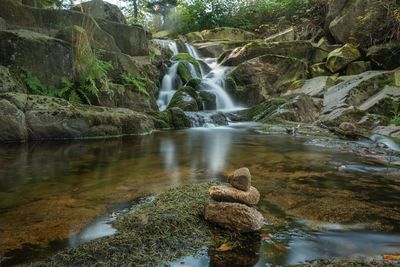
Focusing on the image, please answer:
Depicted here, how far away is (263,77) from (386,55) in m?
5.24

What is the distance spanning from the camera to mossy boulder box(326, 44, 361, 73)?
1555 centimetres

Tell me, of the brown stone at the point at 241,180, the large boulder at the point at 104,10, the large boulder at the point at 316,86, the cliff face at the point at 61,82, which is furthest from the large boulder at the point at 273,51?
the brown stone at the point at 241,180

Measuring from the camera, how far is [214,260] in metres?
2.15

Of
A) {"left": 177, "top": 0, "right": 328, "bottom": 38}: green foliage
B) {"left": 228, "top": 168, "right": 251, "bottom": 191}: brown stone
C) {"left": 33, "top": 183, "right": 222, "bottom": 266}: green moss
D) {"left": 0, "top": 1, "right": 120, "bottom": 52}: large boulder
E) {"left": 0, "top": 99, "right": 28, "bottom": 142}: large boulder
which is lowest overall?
{"left": 33, "top": 183, "right": 222, "bottom": 266}: green moss

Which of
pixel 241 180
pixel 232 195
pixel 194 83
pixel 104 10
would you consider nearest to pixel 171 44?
pixel 104 10

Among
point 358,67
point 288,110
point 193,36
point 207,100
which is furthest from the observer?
point 193,36

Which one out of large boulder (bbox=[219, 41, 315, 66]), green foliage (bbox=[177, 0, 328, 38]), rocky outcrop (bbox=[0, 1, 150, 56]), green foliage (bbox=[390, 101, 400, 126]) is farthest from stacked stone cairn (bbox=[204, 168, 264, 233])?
green foliage (bbox=[177, 0, 328, 38])

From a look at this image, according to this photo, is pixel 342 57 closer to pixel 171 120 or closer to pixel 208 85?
pixel 208 85

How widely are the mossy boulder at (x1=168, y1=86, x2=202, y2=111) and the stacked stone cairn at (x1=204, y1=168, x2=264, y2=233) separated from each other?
31.6ft

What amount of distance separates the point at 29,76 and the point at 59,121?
176cm

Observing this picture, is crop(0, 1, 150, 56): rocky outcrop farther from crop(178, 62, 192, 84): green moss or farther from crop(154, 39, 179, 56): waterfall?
crop(154, 39, 179, 56): waterfall

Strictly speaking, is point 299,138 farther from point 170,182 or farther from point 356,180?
point 170,182

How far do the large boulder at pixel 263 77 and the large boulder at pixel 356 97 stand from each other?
10.1 ft

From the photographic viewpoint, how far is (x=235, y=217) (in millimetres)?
2568
